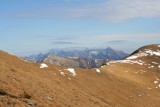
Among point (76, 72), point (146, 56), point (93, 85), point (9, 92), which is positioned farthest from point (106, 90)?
point (146, 56)

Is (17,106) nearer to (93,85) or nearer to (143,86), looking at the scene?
(93,85)

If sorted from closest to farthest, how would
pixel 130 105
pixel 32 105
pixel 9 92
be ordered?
pixel 32 105 → pixel 9 92 → pixel 130 105

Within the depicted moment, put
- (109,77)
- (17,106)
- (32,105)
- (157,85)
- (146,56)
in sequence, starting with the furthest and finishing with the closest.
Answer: (146,56)
(157,85)
(109,77)
(32,105)
(17,106)

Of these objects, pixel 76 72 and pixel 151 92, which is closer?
pixel 76 72

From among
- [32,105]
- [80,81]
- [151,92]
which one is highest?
[32,105]

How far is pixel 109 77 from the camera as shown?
8769 cm

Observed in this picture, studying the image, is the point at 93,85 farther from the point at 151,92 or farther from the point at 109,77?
the point at 151,92

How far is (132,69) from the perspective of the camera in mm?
108312

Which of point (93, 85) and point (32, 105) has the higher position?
point (32, 105)

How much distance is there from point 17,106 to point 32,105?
2628mm

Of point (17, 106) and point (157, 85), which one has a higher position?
point (17, 106)

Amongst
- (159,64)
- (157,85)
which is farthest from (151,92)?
(159,64)

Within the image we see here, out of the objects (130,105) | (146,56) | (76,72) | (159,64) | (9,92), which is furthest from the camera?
(146,56)

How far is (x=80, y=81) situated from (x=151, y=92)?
92.0 ft
